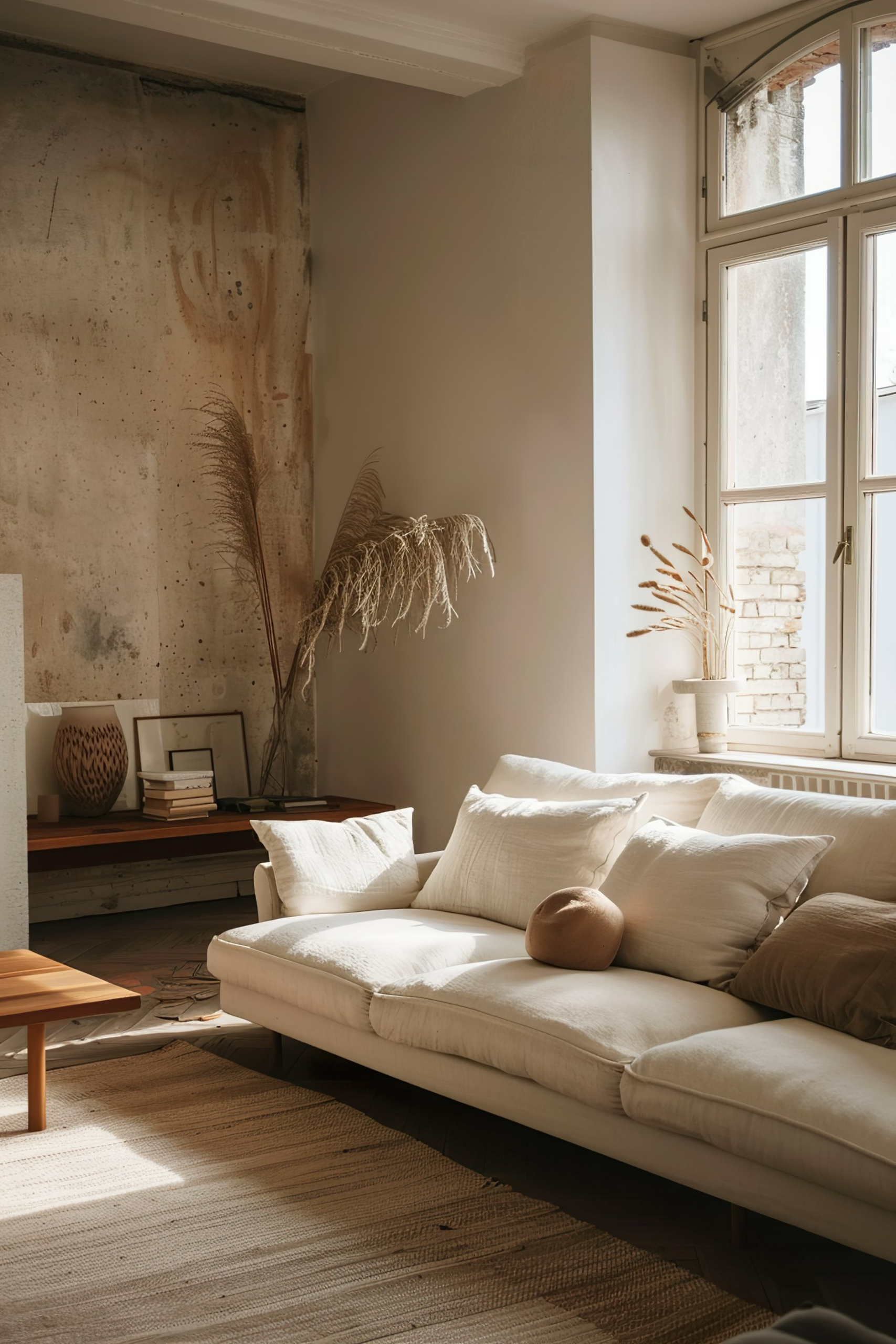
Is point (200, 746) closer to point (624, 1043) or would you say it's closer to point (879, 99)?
point (624, 1043)

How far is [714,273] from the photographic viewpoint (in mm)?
5152

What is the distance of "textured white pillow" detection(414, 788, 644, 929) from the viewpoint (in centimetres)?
379

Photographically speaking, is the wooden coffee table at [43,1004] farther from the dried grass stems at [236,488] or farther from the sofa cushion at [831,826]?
the dried grass stems at [236,488]

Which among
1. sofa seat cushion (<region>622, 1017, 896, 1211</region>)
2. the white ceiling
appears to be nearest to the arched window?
the white ceiling

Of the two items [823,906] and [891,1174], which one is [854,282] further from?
[891,1174]

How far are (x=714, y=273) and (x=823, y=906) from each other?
299cm

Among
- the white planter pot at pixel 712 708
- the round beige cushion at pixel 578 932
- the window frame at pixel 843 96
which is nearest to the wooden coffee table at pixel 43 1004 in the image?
the round beige cushion at pixel 578 932

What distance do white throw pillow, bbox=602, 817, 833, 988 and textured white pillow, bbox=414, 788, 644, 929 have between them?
349 millimetres

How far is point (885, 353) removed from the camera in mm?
4570

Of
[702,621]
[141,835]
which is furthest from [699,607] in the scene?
[141,835]

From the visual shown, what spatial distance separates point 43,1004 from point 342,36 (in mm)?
3563

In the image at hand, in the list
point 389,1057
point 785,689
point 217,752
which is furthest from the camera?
point 217,752

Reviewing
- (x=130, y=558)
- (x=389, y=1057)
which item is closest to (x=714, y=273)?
(x=130, y=558)

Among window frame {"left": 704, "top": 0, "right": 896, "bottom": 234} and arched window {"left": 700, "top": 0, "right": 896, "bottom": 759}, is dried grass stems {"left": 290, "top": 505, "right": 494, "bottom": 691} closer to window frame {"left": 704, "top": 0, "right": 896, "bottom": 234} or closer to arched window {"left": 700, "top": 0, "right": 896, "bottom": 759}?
arched window {"left": 700, "top": 0, "right": 896, "bottom": 759}
